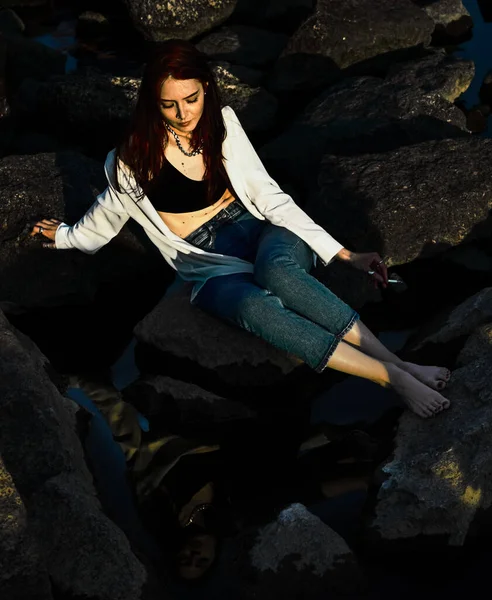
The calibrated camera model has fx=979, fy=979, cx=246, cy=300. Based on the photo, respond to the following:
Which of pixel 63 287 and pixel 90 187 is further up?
pixel 90 187

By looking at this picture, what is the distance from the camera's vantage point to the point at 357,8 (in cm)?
755

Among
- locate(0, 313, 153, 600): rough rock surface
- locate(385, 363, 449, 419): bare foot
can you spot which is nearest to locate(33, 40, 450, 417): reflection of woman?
locate(385, 363, 449, 419): bare foot

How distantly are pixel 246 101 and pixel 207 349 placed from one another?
2.94m

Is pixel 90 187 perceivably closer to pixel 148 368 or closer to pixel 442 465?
Result: pixel 148 368

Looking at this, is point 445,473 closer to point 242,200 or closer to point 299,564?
point 299,564

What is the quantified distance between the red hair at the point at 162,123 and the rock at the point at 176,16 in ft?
12.6

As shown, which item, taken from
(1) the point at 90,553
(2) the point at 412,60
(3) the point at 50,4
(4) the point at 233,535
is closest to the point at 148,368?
(4) the point at 233,535

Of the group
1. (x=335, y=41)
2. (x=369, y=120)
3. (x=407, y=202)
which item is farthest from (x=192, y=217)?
(x=335, y=41)

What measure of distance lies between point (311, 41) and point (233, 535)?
14.8 ft

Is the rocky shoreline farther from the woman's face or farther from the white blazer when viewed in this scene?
the woman's face

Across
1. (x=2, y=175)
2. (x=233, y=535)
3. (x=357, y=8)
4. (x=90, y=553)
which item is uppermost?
(x=357, y=8)

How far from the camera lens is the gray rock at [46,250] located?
532 centimetres

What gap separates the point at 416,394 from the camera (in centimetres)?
425

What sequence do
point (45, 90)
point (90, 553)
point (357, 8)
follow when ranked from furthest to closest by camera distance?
point (357, 8)
point (45, 90)
point (90, 553)
